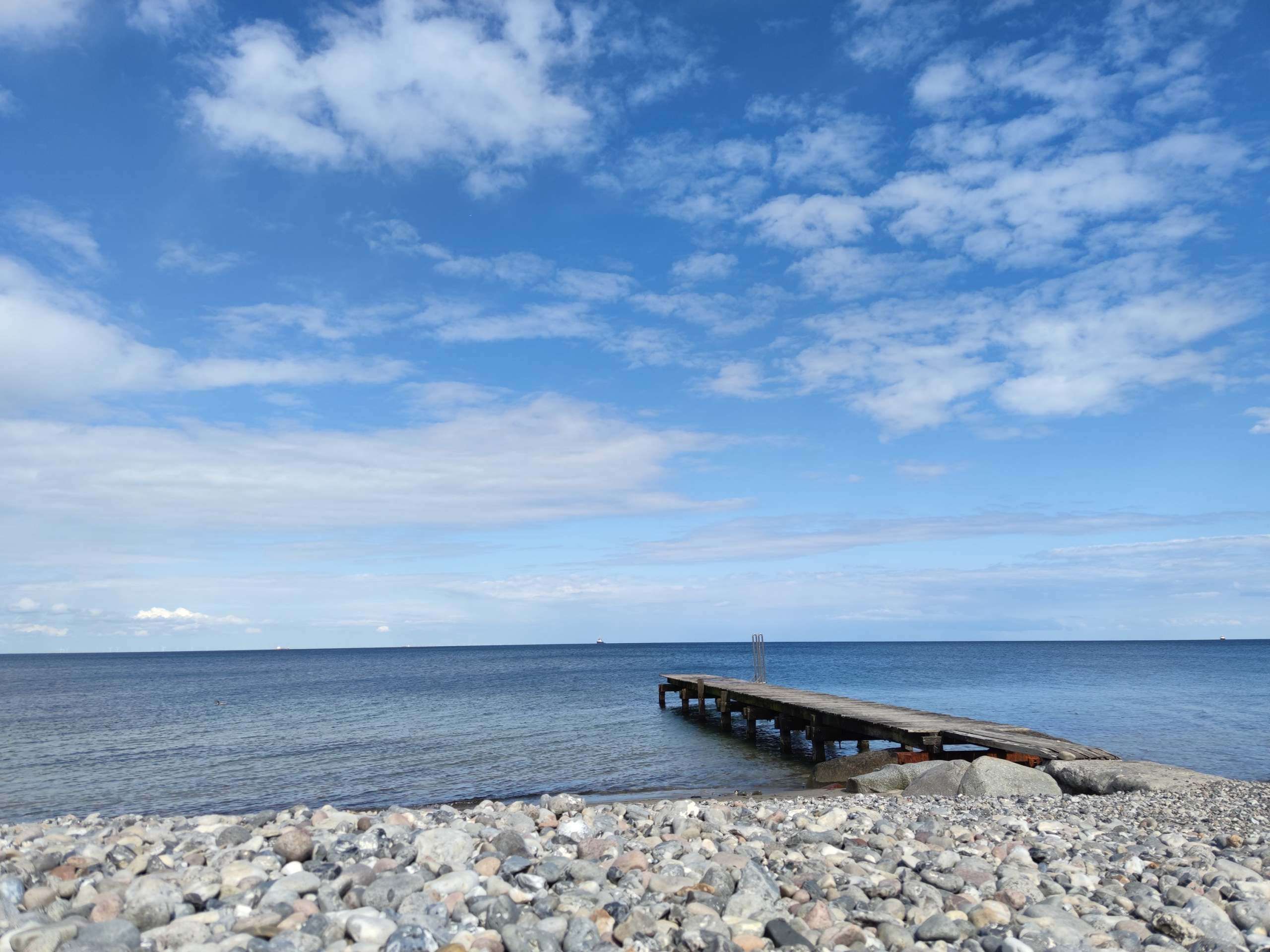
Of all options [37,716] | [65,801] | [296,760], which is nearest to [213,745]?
[296,760]

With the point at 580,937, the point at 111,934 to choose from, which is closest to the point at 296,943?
the point at 111,934

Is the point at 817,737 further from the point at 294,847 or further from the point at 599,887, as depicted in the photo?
the point at 294,847

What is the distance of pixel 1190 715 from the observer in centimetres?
3134

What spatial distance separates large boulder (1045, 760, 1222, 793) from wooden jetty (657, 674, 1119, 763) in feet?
2.66

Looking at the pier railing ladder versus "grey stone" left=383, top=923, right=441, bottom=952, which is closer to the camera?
"grey stone" left=383, top=923, right=441, bottom=952

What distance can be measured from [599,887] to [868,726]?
53.5ft

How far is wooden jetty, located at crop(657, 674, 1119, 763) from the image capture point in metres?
15.7

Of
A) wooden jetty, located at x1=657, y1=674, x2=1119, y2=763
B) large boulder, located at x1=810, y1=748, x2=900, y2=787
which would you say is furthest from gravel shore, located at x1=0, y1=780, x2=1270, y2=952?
large boulder, located at x1=810, y1=748, x2=900, y2=787

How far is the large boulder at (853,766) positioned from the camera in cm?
1752

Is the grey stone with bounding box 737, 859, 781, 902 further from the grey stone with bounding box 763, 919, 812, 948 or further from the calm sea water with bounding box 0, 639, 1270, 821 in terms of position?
the calm sea water with bounding box 0, 639, 1270, 821

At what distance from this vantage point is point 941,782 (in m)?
13.9

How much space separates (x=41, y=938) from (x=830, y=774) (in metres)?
16.3

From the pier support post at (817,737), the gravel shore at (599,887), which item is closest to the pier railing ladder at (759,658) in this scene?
the pier support post at (817,737)

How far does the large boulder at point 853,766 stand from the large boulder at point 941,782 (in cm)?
294
